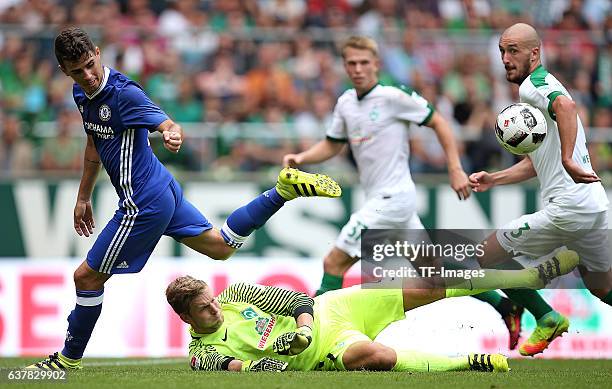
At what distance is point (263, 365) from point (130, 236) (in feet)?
4.40

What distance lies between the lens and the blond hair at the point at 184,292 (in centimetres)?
741

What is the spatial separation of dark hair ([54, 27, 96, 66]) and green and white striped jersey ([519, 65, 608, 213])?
128 inches

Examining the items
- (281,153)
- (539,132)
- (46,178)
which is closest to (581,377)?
(539,132)

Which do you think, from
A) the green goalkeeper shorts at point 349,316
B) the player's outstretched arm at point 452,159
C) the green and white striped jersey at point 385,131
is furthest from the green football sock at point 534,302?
the green and white striped jersey at point 385,131

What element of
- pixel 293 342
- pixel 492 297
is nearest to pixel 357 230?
pixel 492 297

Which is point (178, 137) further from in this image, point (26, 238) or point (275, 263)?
point (26, 238)

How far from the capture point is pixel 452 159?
9680 millimetres

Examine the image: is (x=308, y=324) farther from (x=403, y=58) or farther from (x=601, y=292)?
(x=403, y=58)

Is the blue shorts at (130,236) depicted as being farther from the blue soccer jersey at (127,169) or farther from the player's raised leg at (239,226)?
the player's raised leg at (239,226)

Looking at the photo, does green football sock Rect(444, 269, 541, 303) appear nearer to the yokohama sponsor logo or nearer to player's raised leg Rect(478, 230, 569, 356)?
player's raised leg Rect(478, 230, 569, 356)

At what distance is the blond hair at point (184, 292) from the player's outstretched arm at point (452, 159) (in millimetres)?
2740

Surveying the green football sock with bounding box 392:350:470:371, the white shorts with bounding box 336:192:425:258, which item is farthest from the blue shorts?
the white shorts with bounding box 336:192:425:258

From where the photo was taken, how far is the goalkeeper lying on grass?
24.5 ft

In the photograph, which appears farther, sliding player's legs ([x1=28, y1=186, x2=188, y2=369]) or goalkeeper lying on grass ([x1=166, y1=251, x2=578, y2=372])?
sliding player's legs ([x1=28, y1=186, x2=188, y2=369])
